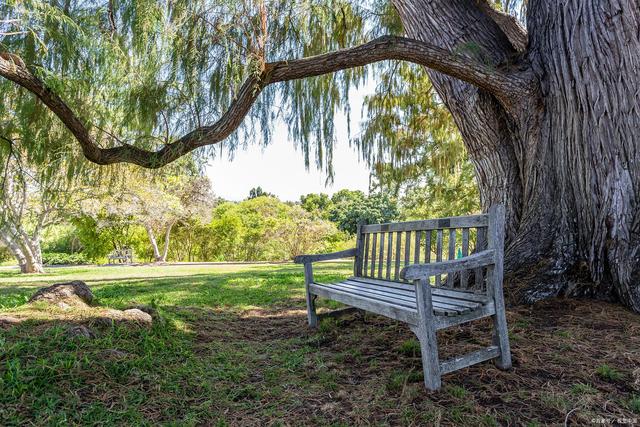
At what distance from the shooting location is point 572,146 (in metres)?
2.78

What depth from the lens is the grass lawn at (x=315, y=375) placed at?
1.55 m

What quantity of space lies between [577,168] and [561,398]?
73.3 inches

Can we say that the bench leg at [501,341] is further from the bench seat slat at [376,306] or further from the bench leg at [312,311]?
the bench leg at [312,311]

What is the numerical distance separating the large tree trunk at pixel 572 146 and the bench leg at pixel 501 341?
896 mm

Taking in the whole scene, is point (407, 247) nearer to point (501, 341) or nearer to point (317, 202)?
point (501, 341)

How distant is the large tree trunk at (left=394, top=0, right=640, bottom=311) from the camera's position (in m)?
2.59

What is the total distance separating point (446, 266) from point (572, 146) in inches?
70.5

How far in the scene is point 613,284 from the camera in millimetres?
2596

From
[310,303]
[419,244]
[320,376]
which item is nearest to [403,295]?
[419,244]

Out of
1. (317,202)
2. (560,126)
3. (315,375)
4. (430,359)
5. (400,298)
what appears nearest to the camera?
(430,359)

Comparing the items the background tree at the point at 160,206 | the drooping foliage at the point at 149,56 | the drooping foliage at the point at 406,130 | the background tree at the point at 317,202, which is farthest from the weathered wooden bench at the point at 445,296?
the background tree at the point at 317,202

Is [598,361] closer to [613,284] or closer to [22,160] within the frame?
[613,284]

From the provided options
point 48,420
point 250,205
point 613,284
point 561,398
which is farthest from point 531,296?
point 250,205

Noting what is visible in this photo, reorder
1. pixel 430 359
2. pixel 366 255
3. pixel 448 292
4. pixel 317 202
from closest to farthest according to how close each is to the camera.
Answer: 1. pixel 430 359
2. pixel 448 292
3. pixel 366 255
4. pixel 317 202
